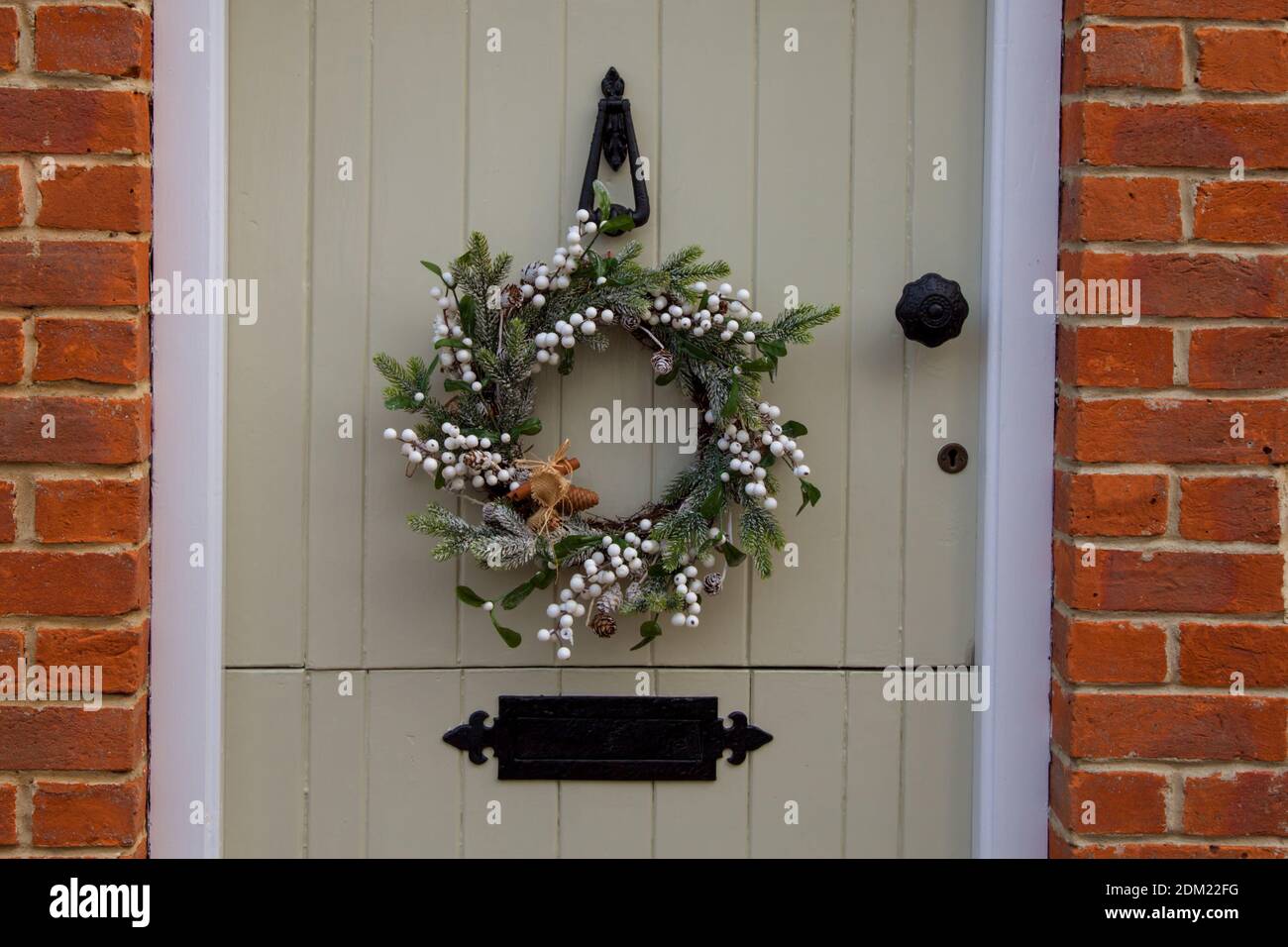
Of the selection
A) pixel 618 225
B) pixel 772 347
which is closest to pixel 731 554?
pixel 772 347

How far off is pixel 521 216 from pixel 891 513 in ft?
2.48

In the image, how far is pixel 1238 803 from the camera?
5.84 ft

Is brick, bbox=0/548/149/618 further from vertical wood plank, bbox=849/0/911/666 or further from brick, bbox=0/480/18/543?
vertical wood plank, bbox=849/0/911/666

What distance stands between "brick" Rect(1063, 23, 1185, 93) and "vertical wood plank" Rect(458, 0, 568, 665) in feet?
2.63

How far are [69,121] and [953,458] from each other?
141cm

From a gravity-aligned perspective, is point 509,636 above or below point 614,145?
below

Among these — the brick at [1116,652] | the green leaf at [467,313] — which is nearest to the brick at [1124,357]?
the brick at [1116,652]

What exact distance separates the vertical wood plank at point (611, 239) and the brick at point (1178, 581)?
0.67 meters

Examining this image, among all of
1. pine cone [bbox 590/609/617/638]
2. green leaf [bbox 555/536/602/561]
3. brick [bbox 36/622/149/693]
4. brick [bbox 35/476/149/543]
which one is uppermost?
brick [bbox 35/476/149/543]

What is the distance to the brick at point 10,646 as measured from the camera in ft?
5.74

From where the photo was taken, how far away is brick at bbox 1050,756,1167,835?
5.85 feet

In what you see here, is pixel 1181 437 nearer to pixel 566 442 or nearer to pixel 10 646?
pixel 566 442

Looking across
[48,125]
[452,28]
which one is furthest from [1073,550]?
[48,125]

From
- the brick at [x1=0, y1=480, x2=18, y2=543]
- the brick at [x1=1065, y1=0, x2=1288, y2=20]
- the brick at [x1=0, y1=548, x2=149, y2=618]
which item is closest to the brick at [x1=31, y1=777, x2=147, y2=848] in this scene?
the brick at [x1=0, y1=548, x2=149, y2=618]
